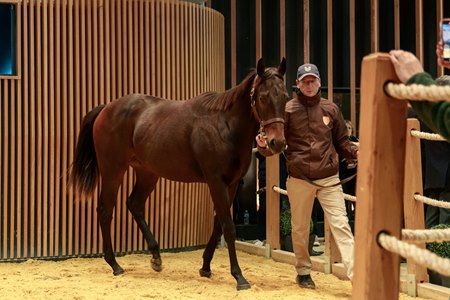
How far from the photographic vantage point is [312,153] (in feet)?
14.1

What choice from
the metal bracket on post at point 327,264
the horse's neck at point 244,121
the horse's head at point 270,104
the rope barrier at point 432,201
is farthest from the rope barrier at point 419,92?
the metal bracket on post at point 327,264

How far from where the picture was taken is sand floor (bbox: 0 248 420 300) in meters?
4.33

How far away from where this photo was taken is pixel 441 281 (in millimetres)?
4223

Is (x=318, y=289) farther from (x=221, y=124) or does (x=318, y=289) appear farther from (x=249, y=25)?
(x=249, y=25)

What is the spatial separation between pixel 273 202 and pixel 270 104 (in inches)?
68.5

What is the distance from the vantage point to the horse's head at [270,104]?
4.12 metres

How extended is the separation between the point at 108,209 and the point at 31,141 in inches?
37.4

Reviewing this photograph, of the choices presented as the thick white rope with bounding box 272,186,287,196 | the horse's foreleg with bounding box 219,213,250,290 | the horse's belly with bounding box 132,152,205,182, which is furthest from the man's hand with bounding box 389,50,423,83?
the thick white rope with bounding box 272,186,287,196

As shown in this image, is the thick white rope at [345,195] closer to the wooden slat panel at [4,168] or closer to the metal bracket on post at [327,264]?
the metal bracket on post at [327,264]

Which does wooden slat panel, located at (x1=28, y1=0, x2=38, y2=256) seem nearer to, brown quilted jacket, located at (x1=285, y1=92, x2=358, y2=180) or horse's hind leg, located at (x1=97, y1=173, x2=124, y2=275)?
horse's hind leg, located at (x1=97, y1=173, x2=124, y2=275)

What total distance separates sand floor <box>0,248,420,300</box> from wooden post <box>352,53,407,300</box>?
9.17ft

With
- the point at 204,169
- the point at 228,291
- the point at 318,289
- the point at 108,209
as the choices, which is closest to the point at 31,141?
the point at 108,209

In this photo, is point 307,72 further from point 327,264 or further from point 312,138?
point 327,264

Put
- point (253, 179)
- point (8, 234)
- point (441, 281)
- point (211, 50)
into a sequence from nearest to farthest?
point (441, 281), point (8, 234), point (211, 50), point (253, 179)
